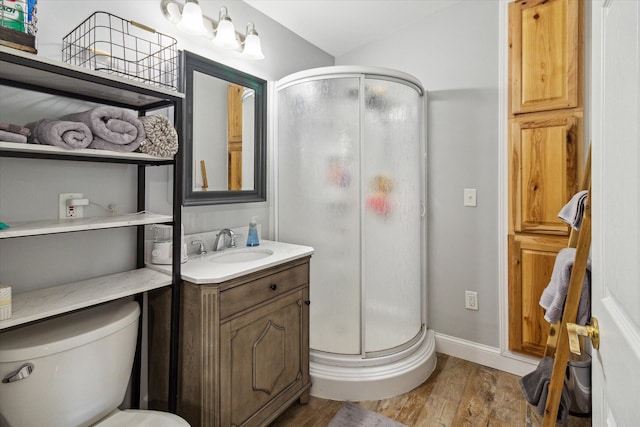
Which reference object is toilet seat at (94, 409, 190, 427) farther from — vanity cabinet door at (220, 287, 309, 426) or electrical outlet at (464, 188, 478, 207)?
electrical outlet at (464, 188, 478, 207)

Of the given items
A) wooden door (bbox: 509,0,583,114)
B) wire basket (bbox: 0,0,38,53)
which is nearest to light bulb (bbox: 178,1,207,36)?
wire basket (bbox: 0,0,38,53)

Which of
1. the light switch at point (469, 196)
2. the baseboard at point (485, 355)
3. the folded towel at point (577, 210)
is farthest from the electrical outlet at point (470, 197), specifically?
the baseboard at point (485, 355)

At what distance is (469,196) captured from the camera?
2264mm

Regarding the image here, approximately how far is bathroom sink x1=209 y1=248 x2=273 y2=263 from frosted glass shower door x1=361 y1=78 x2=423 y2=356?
596 mm

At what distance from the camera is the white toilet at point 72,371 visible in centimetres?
100

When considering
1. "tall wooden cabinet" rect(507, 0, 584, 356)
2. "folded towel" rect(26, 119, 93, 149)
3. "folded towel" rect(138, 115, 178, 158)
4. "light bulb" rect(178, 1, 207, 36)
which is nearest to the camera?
"folded towel" rect(26, 119, 93, 149)

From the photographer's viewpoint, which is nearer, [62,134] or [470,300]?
[62,134]

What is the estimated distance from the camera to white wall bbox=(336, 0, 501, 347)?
7.13 feet

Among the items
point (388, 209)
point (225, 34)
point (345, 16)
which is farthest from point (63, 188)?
point (345, 16)

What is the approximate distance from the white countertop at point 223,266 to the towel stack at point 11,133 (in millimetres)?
695

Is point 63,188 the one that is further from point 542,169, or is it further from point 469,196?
point 542,169

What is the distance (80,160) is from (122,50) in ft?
1.83

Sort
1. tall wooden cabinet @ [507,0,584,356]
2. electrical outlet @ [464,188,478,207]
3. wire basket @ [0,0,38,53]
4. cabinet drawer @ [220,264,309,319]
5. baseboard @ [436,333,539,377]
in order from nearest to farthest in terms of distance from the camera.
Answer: wire basket @ [0,0,38,53]
cabinet drawer @ [220,264,309,319]
tall wooden cabinet @ [507,0,584,356]
baseboard @ [436,333,539,377]
electrical outlet @ [464,188,478,207]

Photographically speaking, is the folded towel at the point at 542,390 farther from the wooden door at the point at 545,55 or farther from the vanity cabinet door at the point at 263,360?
the wooden door at the point at 545,55
